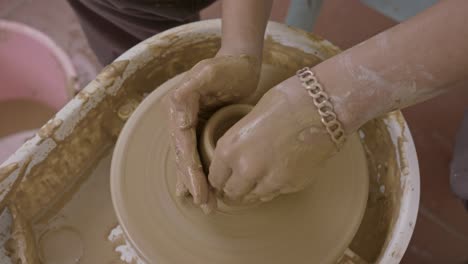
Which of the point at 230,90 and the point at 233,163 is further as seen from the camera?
the point at 230,90

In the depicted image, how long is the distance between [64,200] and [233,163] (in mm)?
624

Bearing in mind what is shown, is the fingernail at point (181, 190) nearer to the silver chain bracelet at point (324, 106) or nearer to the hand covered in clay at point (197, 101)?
the hand covered in clay at point (197, 101)

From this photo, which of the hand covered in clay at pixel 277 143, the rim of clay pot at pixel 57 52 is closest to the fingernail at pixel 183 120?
the hand covered in clay at pixel 277 143

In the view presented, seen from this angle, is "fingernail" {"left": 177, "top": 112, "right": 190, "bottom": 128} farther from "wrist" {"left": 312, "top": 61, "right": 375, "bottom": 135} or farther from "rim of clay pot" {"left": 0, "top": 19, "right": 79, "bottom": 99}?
"rim of clay pot" {"left": 0, "top": 19, "right": 79, "bottom": 99}

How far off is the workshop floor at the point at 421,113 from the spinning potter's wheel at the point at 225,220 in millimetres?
748

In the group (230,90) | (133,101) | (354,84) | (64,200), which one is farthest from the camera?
(133,101)

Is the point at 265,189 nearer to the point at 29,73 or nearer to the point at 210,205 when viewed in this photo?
the point at 210,205

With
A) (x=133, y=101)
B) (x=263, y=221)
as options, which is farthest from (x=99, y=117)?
(x=263, y=221)

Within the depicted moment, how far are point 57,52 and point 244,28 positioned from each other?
102 centimetres

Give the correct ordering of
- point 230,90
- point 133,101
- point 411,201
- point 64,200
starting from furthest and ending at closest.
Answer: point 133,101
point 64,200
point 411,201
point 230,90

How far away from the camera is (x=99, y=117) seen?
4.33ft

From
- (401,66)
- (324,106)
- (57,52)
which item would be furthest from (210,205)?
(57,52)

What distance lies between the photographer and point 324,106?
0.86 metres

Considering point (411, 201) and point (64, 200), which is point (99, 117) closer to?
point (64, 200)
